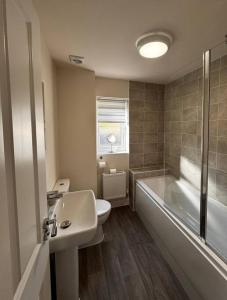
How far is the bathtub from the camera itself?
45.2 inches

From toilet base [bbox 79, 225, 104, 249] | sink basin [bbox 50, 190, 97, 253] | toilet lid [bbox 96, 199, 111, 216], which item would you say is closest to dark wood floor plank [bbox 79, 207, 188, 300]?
toilet base [bbox 79, 225, 104, 249]

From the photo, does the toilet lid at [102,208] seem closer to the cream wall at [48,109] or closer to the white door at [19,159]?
the cream wall at [48,109]

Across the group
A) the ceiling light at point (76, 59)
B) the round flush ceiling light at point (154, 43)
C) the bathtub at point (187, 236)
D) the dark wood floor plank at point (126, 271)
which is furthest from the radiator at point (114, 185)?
the round flush ceiling light at point (154, 43)

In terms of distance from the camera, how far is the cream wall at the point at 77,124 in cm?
225

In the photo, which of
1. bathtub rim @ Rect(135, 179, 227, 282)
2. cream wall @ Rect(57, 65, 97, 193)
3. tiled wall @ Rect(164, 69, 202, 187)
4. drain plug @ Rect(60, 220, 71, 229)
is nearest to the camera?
bathtub rim @ Rect(135, 179, 227, 282)

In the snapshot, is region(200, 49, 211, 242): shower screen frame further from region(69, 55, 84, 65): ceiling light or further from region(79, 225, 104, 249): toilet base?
region(69, 55, 84, 65): ceiling light

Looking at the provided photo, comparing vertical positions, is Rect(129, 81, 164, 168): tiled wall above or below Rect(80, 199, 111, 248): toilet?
above

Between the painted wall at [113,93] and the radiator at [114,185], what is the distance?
13 centimetres

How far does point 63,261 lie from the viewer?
1248 mm

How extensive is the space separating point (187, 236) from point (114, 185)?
1485 millimetres

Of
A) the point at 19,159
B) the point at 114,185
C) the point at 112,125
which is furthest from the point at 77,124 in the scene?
the point at 19,159

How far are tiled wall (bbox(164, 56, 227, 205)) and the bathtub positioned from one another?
0.27m

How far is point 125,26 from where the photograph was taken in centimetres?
138

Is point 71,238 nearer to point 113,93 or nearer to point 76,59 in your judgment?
point 76,59
